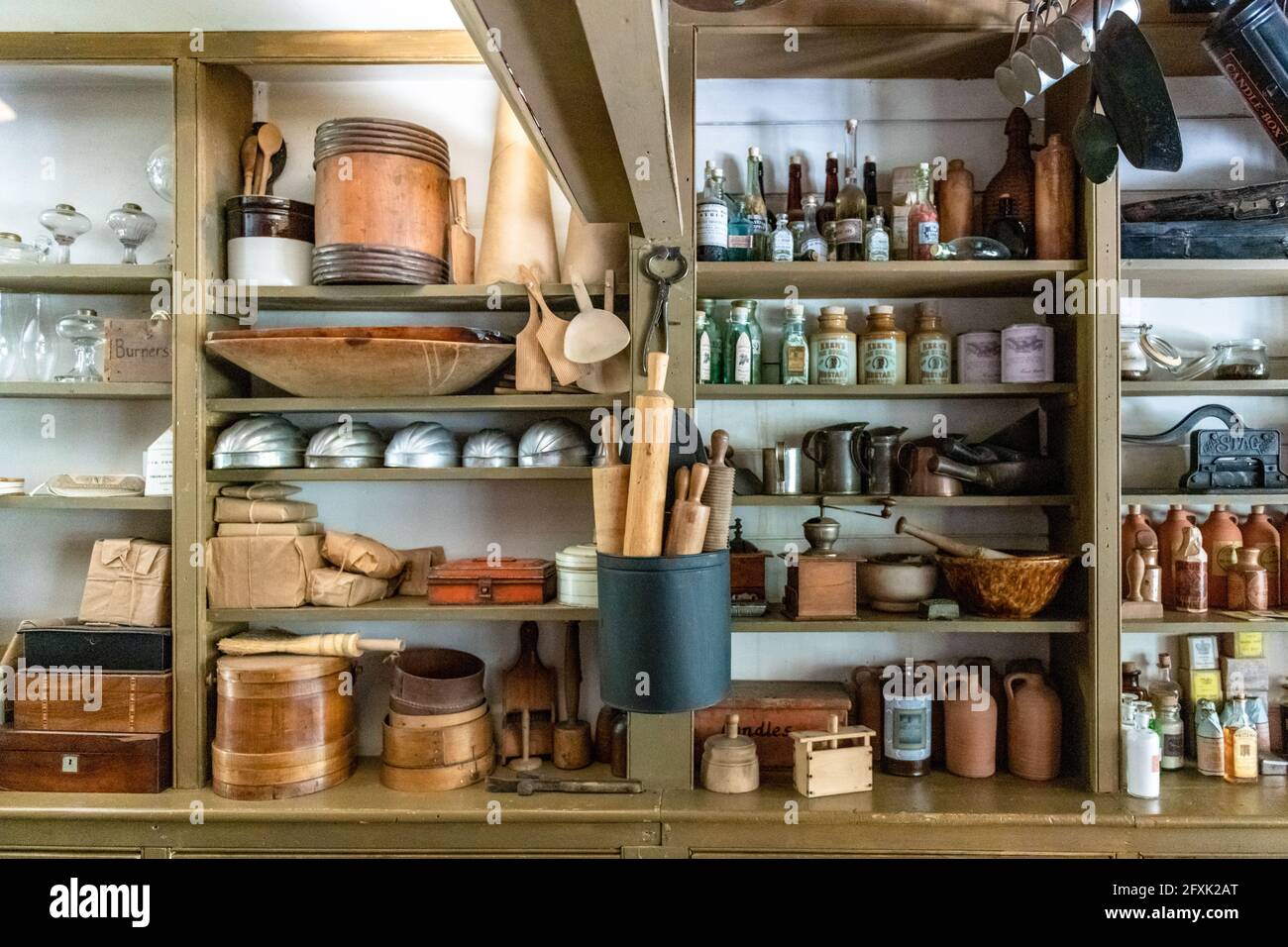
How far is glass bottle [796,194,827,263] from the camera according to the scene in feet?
7.16

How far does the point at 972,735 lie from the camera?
7.08 ft

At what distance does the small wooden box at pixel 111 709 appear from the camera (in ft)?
6.87

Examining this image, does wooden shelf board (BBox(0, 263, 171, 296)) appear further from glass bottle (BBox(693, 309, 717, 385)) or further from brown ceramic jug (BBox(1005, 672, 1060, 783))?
brown ceramic jug (BBox(1005, 672, 1060, 783))

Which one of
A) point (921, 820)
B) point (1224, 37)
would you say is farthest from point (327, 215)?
point (921, 820)

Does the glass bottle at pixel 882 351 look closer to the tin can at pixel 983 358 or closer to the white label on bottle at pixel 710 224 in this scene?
the tin can at pixel 983 358

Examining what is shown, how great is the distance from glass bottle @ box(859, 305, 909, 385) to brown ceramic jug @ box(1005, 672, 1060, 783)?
3.00 ft

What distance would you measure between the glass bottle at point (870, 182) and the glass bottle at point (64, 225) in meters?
2.24

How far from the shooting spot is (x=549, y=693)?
2322 mm

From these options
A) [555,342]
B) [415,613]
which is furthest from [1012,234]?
[415,613]

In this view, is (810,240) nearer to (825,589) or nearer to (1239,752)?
(825,589)

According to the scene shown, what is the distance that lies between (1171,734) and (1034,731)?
408 mm

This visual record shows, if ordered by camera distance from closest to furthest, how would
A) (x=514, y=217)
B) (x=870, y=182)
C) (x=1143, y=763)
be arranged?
(x=1143, y=763) < (x=514, y=217) < (x=870, y=182)

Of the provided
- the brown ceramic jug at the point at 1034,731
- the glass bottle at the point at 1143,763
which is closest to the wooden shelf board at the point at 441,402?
the brown ceramic jug at the point at 1034,731

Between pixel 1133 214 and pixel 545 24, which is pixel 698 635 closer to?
pixel 545 24
